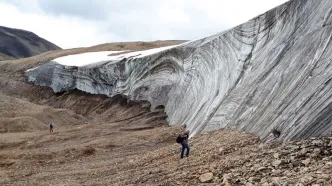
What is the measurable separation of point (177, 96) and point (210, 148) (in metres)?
16.0

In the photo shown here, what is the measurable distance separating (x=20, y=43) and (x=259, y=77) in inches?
6253

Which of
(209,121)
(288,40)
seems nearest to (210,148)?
(209,121)

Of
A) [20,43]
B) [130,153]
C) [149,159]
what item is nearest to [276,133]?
[149,159]

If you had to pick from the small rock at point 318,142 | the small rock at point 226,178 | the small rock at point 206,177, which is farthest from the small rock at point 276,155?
the small rock at point 206,177

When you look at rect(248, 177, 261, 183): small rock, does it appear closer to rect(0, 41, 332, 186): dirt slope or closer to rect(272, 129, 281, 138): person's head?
rect(0, 41, 332, 186): dirt slope

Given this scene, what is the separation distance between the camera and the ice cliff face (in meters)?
15.0

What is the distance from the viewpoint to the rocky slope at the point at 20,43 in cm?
15900

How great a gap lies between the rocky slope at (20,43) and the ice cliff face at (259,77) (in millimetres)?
131628

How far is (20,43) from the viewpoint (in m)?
166

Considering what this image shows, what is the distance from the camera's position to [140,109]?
37.6 m

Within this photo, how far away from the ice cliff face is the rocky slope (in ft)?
432

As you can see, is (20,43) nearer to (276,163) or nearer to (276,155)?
(276,155)

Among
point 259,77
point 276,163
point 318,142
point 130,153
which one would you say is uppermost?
point 259,77

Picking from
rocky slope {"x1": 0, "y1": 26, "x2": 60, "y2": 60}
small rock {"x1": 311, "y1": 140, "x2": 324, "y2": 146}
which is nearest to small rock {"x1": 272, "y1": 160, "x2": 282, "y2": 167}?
small rock {"x1": 311, "y1": 140, "x2": 324, "y2": 146}
